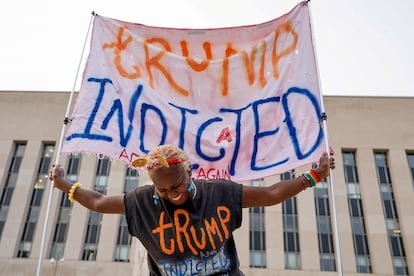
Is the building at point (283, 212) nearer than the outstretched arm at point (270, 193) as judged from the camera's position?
No

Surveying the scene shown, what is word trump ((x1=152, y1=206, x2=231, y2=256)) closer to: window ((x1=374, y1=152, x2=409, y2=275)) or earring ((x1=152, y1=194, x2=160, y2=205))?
earring ((x1=152, y1=194, x2=160, y2=205))

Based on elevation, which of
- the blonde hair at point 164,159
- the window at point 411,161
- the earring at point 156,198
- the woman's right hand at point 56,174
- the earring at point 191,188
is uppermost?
the window at point 411,161

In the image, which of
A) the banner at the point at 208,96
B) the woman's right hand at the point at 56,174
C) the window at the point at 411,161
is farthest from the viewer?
the window at the point at 411,161

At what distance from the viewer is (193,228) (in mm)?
2533

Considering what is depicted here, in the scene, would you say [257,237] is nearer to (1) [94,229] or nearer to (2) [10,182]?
(1) [94,229]

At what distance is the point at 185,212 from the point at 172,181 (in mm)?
296

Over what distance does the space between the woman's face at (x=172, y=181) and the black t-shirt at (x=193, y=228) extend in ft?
0.45

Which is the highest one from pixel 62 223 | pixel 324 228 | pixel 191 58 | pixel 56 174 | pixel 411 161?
pixel 411 161

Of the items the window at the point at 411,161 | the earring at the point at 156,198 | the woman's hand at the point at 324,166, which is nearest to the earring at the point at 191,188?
the earring at the point at 156,198

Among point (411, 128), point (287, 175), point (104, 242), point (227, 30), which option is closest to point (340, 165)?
point (287, 175)

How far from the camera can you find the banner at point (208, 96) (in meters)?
4.13

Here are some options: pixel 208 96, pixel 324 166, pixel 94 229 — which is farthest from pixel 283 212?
pixel 324 166

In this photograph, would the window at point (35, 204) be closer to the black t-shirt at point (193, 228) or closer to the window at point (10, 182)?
the window at point (10, 182)

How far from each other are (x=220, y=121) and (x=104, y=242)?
24354 millimetres
